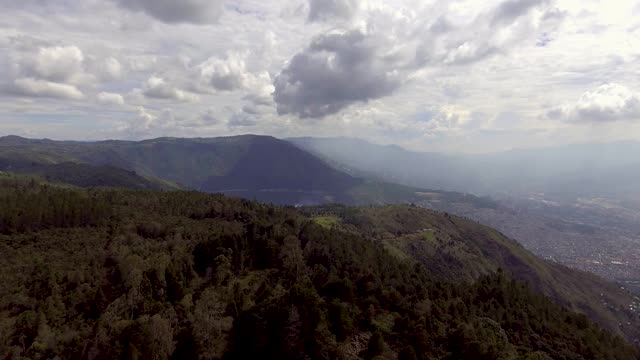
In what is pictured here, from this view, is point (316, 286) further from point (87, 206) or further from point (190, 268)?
point (87, 206)

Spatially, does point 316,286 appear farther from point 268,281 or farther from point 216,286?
point 216,286

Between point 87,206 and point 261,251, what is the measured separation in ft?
280

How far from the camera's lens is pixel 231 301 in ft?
353

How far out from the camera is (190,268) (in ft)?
441

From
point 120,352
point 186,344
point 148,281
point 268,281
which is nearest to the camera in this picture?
point 120,352

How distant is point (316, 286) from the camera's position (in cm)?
11825

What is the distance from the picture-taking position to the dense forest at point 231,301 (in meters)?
88.7

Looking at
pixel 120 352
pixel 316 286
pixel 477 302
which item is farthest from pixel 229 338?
pixel 477 302

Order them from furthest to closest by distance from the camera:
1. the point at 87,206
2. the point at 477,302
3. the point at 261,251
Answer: the point at 87,206, the point at 261,251, the point at 477,302

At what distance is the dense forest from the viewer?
88688mm

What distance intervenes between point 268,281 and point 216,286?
14.7m

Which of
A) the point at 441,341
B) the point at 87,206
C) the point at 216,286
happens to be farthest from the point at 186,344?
the point at 87,206

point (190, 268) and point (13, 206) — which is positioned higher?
point (13, 206)

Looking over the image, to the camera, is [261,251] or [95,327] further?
[261,251]
